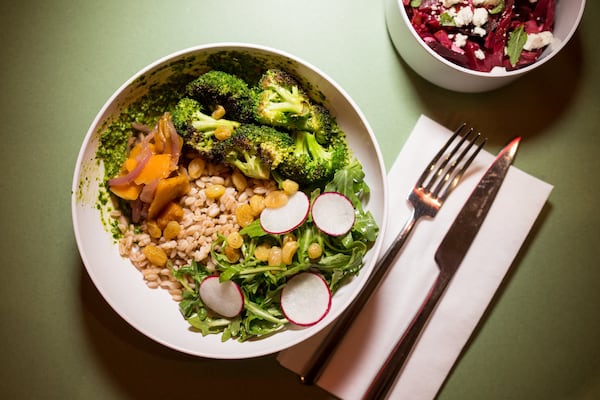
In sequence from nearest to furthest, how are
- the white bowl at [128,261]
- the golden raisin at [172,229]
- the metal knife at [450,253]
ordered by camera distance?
the white bowl at [128,261] < the golden raisin at [172,229] < the metal knife at [450,253]

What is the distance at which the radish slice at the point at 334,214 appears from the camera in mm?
1301

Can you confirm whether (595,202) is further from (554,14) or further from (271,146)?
(271,146)

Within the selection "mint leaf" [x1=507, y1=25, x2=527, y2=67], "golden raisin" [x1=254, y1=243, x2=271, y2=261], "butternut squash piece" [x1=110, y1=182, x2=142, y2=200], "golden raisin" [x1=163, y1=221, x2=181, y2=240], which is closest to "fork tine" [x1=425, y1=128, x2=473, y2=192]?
"mint leaf" [x1=507, y1=25, x2=527, y2=67]

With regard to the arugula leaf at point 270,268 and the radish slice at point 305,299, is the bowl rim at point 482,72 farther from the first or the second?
the radish slice at point 305,299

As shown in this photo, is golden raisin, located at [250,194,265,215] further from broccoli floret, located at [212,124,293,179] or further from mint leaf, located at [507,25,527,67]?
mint leaf, located at [507,25,527,67]

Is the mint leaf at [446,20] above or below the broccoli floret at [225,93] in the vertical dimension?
above

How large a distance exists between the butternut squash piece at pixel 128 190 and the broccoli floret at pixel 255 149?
250 millimetres

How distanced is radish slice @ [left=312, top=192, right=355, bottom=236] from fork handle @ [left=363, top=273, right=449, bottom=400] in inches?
16.7

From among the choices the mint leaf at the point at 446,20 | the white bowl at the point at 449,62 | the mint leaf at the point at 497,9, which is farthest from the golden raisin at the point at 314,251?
the mint leaf at the point at 497,9

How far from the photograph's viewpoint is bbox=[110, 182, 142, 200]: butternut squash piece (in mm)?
1346

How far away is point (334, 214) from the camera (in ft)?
4.30

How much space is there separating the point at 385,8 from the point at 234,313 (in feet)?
3.65

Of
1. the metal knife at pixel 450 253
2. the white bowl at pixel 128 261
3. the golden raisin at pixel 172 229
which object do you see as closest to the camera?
the white bowl at pixel 128 261

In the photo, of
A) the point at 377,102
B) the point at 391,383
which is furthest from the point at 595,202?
the point at 391,383
